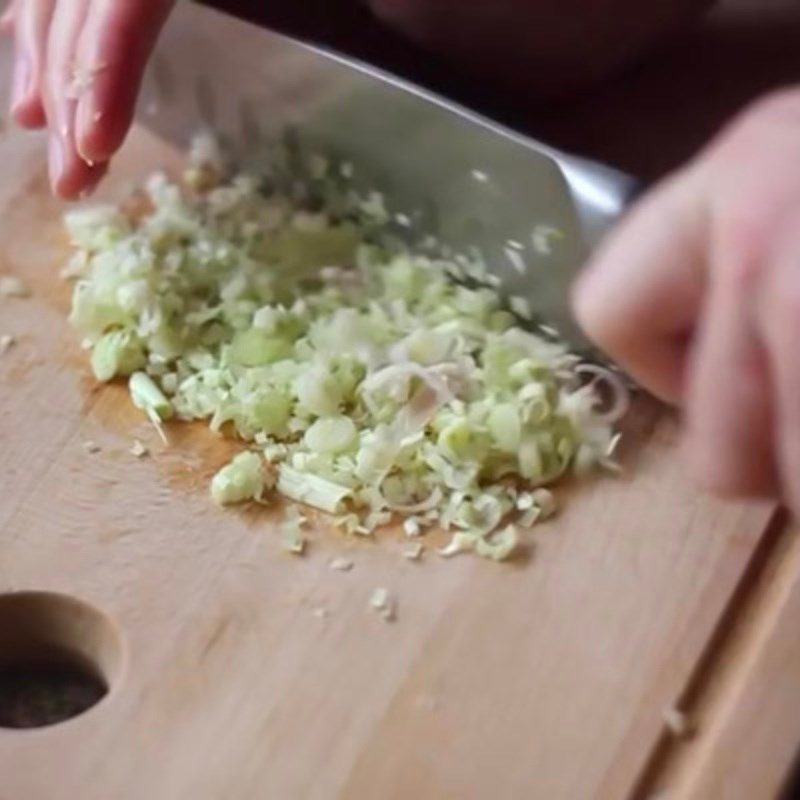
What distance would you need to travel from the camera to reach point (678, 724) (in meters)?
0.76

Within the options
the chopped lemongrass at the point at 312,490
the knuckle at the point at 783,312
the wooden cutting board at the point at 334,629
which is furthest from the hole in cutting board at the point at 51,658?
the knuckle at the point at 783,312

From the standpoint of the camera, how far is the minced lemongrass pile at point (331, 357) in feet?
2.77

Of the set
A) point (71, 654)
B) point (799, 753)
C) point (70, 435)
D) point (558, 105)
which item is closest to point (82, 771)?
point (71, 654)

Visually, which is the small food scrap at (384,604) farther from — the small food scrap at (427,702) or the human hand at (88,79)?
the human hand at (88,79)

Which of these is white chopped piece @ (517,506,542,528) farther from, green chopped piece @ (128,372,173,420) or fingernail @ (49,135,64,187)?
fingernail @ (49,135,64,187)

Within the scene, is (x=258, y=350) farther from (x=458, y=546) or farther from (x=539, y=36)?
(x=539, y=36)

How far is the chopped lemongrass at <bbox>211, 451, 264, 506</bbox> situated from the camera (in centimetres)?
84

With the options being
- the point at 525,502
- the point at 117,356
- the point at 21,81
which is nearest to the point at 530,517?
the point at 525,502

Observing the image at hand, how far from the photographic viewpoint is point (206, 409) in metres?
0.88

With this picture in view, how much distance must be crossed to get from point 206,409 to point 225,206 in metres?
0.15

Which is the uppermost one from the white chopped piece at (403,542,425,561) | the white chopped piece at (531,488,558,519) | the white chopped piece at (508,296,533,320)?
the white chopped piece at (508,296,533,320)

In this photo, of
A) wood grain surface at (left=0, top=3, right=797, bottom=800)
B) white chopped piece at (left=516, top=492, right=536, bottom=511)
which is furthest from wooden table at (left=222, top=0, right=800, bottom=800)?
white chopped piece at (left=516, top=492, right=536, bottom=511)

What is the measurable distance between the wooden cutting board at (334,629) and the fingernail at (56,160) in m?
0.10

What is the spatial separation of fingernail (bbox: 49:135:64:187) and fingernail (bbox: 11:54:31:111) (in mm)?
45
